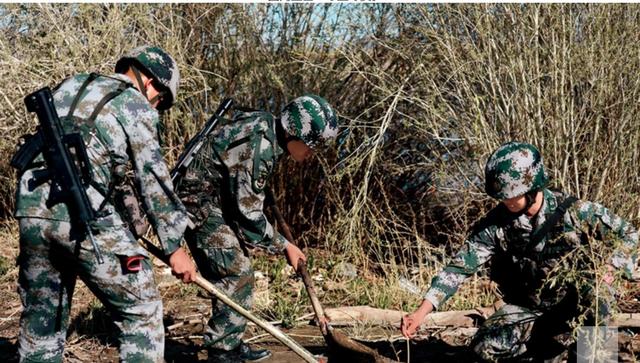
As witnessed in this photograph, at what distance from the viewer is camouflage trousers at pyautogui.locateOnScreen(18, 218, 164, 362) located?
386cm

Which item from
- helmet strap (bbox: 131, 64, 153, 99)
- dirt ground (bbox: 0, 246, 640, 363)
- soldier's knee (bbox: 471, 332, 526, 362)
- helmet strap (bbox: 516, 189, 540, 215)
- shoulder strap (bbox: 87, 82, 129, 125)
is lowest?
dirt ground (bbox: 0, 246, 640, 363)

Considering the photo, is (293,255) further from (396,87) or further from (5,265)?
(5,265)

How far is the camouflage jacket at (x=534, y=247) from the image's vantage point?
15.0ft

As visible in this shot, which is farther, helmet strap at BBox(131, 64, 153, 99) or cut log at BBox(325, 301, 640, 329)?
cut log at BBox(325, 301, 640, 329)

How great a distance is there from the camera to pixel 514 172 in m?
4.50

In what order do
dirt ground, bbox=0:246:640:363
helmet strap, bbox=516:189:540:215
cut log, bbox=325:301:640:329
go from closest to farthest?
helmet strap, bbox=516:189:540:215, dirt ground, bbox=0:246:640:363, cut log, bbox=325:301:640:329

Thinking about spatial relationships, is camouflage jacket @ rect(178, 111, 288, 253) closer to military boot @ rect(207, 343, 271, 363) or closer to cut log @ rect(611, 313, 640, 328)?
military boot @ rect(207, 343, 271, 363)

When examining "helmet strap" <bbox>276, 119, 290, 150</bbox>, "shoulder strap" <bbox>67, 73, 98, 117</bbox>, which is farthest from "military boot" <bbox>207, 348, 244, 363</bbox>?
"shoulder strap" <bbox>67, 73, 98, 117</bbox>

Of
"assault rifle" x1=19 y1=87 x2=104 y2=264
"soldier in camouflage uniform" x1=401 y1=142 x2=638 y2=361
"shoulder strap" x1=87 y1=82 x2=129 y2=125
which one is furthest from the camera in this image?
"soldier in camouflage uniform" x1=401 y1=142 x2=638 y2=361

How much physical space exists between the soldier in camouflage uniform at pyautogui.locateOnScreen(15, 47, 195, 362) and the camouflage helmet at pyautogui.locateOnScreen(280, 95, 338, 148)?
1016mm

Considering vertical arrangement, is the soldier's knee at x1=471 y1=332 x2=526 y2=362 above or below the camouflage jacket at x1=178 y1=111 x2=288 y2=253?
below

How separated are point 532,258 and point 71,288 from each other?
8.08ft

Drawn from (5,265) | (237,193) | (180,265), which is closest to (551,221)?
(237,193)

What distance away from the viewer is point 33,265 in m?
3.94
